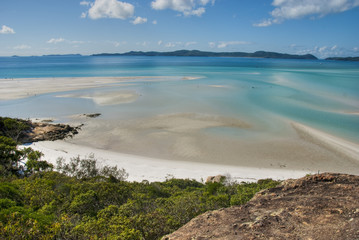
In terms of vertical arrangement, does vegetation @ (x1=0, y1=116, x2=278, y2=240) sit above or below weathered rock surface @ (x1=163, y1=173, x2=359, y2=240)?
below

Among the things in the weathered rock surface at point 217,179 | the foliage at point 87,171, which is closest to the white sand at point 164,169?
the weathered rock surface at point 217,179

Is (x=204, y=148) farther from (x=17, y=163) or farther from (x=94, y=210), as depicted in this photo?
(x=17, y=163)

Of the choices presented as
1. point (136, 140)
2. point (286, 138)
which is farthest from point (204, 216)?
point (286, 138)

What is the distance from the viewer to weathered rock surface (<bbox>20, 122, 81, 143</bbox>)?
2900cm

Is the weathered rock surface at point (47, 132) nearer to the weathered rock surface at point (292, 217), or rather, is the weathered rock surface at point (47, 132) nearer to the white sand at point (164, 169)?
the white sand at point (164, 169)

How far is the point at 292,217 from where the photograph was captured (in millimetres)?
6469

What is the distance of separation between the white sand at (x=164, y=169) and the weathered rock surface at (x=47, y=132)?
12.4 feet

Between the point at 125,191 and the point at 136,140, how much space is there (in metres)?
16.4

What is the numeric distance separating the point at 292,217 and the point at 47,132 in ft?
104

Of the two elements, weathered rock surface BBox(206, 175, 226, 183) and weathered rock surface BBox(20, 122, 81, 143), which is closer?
weathered rock surface BBox(206, 175, 226, 183)

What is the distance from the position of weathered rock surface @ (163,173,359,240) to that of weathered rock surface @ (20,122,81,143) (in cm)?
2777

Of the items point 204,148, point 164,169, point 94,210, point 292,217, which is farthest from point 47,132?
point 292,217

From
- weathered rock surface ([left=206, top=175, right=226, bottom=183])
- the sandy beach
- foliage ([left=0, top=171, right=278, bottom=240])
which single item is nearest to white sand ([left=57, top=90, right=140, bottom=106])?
the sandy beach

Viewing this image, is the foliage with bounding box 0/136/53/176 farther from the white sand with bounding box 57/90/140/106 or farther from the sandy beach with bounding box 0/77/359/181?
the white sand with bounding box 57/90/140/106
